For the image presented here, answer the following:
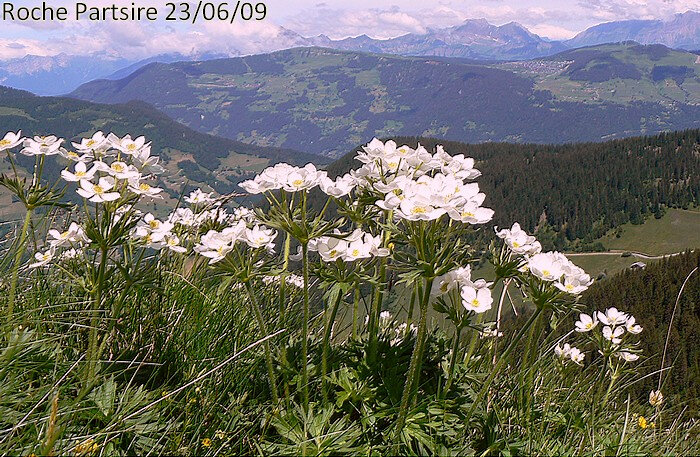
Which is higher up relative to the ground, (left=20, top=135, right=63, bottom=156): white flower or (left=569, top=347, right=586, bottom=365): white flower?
(left=20, top=135, right=63, bottom=156): white flower

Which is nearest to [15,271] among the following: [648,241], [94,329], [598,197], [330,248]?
[94,329]

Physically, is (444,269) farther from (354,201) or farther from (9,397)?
(9,397)

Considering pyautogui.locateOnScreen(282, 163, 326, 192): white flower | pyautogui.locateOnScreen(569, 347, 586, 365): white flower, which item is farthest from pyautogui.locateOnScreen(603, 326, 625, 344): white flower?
pyautogui.locateOnScreen(282, 163, 326, 192): white flower

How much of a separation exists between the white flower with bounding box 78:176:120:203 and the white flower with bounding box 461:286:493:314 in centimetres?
223

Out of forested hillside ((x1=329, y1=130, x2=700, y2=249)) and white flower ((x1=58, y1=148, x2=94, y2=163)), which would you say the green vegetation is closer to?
white flower ((x1=58, y1=148, x2=94, y2=163))

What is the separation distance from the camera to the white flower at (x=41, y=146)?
3594mm

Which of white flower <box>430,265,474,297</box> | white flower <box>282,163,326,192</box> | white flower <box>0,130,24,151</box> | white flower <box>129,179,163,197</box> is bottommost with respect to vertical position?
white flower <box>430,265,474,297</box>

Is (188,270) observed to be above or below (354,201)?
below

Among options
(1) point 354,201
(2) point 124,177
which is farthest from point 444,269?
(2) point 124,177

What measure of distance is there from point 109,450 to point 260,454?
776 mm

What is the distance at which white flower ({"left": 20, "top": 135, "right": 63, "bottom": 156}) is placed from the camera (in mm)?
3594

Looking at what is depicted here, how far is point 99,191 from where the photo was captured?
3.15 metres

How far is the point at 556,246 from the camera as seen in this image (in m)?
174

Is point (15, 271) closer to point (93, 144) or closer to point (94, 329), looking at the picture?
point (94, 329)
